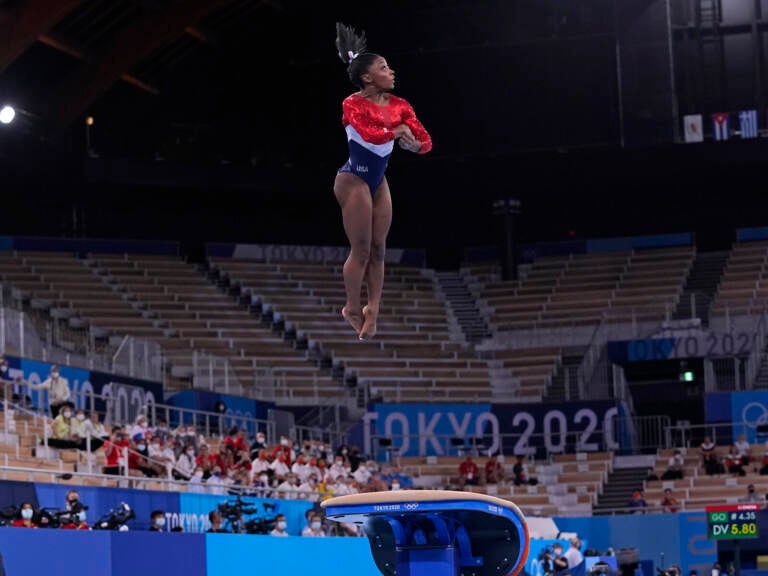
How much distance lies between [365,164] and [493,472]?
2023cm

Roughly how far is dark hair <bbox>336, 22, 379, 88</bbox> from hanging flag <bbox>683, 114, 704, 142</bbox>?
2491 cm

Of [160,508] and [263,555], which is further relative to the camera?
[160,508]

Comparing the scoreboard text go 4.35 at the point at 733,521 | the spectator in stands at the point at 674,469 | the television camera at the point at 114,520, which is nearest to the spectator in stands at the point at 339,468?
the scoreboard text go 4.35 at the point at 733,521

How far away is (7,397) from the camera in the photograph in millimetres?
19672

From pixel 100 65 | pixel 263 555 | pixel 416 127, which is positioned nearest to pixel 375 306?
pixel 416 127

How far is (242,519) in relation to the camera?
18578 mm

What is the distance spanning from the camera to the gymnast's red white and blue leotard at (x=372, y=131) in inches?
314

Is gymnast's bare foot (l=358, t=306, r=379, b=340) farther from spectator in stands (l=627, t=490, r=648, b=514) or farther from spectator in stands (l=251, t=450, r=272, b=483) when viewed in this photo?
spectator in stands (l=627, t=490, r=648, b=514)

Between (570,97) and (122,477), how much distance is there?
64.6ft

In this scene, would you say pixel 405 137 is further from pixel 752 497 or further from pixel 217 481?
pixel 752 497

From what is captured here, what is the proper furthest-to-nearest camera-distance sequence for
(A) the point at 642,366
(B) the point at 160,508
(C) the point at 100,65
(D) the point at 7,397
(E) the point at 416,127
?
(A) the point at 642,366, (C) the point at 100,65, (D) the point at 7,397, (B) the point at 160,508, (E) the point at 416,127

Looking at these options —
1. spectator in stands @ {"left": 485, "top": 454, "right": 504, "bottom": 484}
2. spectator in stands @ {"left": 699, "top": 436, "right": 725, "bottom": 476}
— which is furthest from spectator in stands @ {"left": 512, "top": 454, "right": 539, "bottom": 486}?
spectator in stands @ {"left": 699, "top": 436, "right": 725, "bottom": 476}

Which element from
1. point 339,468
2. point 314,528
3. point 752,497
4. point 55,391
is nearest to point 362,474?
point 339,468

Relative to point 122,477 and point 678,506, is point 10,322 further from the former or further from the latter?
point 678,506
